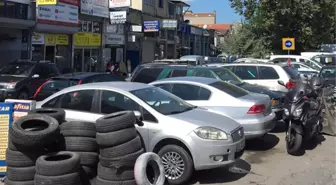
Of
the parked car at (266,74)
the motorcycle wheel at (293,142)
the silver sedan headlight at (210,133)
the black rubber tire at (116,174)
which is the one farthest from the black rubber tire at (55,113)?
the parked car at (266,74)

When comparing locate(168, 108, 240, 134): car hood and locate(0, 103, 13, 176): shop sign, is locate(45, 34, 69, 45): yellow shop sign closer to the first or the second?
locate(0, 103, 13, 176): shop sign

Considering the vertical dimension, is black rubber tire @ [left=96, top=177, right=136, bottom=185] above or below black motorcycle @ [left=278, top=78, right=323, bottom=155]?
below

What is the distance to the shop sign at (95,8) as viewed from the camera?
27144 mm

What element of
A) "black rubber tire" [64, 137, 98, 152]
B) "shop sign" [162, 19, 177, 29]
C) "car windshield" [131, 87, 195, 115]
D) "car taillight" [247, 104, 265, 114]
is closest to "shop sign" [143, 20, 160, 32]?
"shop sign" [162, 19, 177, 29]

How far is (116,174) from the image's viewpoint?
5.78 meters

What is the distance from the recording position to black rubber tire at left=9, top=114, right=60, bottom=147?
5617 mm

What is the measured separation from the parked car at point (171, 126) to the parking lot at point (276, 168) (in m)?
0.47

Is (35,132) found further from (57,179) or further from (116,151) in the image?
(116,151)

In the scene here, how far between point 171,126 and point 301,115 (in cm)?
340

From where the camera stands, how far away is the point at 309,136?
28.8ft

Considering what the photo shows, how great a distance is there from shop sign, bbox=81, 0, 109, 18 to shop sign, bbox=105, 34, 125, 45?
1655 mm

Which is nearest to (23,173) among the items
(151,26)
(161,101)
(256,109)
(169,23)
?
(161,101)

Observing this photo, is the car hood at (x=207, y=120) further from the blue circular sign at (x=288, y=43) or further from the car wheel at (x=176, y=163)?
the blue circular sign at (x=288, y=43)

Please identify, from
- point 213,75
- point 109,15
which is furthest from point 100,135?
point 109,15
